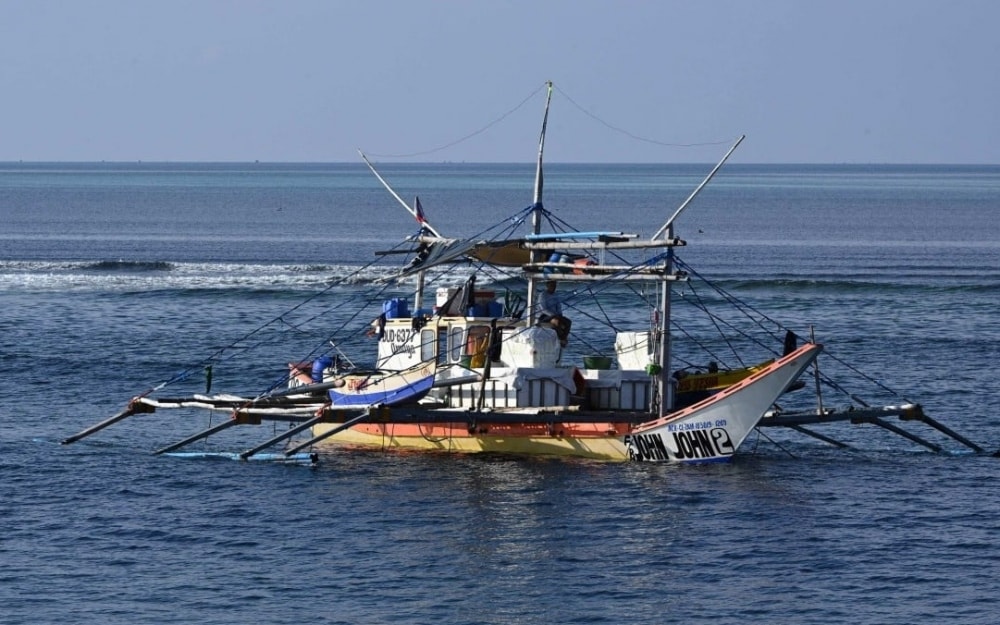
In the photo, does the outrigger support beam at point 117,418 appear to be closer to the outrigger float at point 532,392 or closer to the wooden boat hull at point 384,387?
the outrigger float at point 532,392

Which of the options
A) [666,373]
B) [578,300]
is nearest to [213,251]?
[578,300]

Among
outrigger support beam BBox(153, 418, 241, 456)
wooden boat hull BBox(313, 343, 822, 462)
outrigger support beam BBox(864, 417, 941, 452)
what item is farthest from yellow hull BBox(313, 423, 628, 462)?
outrigger support beam BBox(864, 417, 941, 452)

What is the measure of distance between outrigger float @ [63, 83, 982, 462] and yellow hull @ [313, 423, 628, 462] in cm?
4

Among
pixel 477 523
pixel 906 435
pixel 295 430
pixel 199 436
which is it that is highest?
pixel 906 435

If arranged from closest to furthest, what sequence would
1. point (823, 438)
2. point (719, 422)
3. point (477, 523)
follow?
point (477, 523) < point (719, 422) < point (823, 438)

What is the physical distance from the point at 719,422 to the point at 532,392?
5.69m

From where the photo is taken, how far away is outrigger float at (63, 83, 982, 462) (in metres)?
47.4

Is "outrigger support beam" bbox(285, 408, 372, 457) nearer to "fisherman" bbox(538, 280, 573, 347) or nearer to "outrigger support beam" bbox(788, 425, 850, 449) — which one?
"fisherman" bbox(538, 280, 573, 347)

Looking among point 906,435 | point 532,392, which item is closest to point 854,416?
point 906,435

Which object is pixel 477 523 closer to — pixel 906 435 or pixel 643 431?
pixel 643 431

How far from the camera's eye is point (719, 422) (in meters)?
47.2

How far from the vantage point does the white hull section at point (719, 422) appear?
151 feet

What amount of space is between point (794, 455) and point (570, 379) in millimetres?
7591

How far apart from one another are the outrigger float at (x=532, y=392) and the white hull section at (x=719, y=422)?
0.13ft
